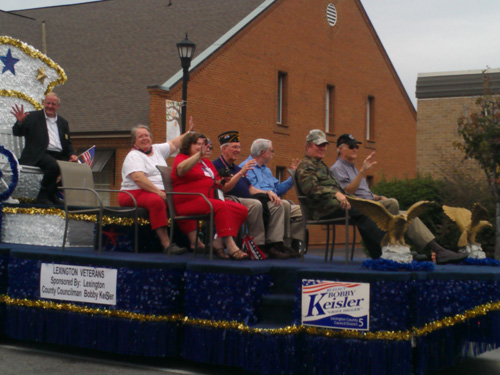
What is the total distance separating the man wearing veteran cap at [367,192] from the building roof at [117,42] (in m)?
14.8

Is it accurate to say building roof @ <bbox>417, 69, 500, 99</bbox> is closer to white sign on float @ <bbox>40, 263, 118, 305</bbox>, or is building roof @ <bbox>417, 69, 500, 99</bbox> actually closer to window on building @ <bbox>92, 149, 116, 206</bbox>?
window on building @ <bbox>92, 149, 116, 206</bbox>

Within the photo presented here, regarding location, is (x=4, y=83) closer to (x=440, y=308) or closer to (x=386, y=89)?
(x=440, y=308)

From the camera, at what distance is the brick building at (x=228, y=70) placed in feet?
78.8

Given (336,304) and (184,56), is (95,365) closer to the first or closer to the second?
(336,304)

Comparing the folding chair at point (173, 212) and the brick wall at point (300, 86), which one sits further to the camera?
the brick wall at point (300, 86)

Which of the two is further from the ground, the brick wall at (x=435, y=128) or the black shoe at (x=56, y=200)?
the brick wall at (x=435, y=128)

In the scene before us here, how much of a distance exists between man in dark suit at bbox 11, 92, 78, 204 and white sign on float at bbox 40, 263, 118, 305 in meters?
2.10

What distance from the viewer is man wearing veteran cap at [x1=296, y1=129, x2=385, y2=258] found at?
7.30 metres

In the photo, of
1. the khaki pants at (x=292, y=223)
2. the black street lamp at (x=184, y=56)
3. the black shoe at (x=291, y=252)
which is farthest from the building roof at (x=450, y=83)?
the black shoe at (x=291, y=252)

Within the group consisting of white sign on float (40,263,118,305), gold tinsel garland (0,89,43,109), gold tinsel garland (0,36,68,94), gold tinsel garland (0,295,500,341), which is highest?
gold tinsel garland (0,36,68,94)

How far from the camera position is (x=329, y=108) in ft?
104

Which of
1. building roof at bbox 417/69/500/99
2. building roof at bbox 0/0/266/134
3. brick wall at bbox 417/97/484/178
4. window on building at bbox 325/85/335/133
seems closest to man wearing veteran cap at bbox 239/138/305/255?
building roof at bbox 0/0/266/134

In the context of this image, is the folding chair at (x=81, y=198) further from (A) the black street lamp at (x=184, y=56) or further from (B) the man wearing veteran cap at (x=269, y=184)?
(A) the black street lamp at (x=184, y=56)

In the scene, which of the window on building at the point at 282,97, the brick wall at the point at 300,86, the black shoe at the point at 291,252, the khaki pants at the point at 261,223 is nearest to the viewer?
the khaki pants at the point at 261,223
